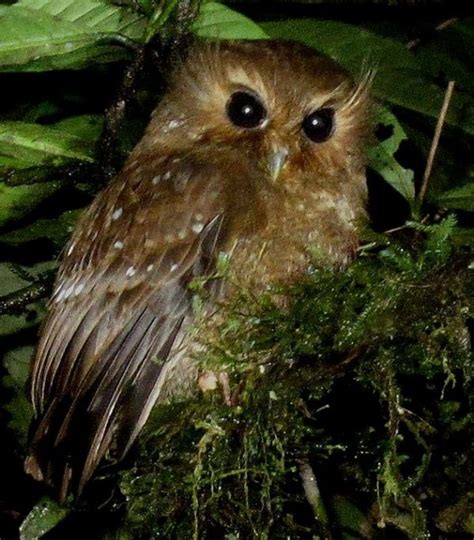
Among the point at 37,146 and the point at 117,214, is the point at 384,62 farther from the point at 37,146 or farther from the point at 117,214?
the point at 37,146

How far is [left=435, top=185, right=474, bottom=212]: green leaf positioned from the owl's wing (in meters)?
0.40

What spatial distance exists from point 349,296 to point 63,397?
577mm

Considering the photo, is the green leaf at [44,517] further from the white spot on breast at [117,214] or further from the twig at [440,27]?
the twig at [440,27]

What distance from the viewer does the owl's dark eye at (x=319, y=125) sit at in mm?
1905

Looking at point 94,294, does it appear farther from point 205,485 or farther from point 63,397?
point 205,485

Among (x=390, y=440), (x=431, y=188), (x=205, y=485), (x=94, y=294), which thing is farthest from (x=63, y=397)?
(x=431, y=188)

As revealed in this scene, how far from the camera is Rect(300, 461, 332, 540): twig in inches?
62.4

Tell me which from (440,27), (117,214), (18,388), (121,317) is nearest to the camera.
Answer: (121,317)

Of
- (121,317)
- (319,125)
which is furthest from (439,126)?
(121,317)

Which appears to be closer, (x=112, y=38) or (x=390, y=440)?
(x=390, y=440)

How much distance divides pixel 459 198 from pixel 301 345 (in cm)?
44

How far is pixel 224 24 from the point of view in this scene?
5.77 feet

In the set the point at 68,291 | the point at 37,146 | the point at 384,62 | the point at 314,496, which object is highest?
the point at 37,146

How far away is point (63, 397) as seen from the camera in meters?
1.74
